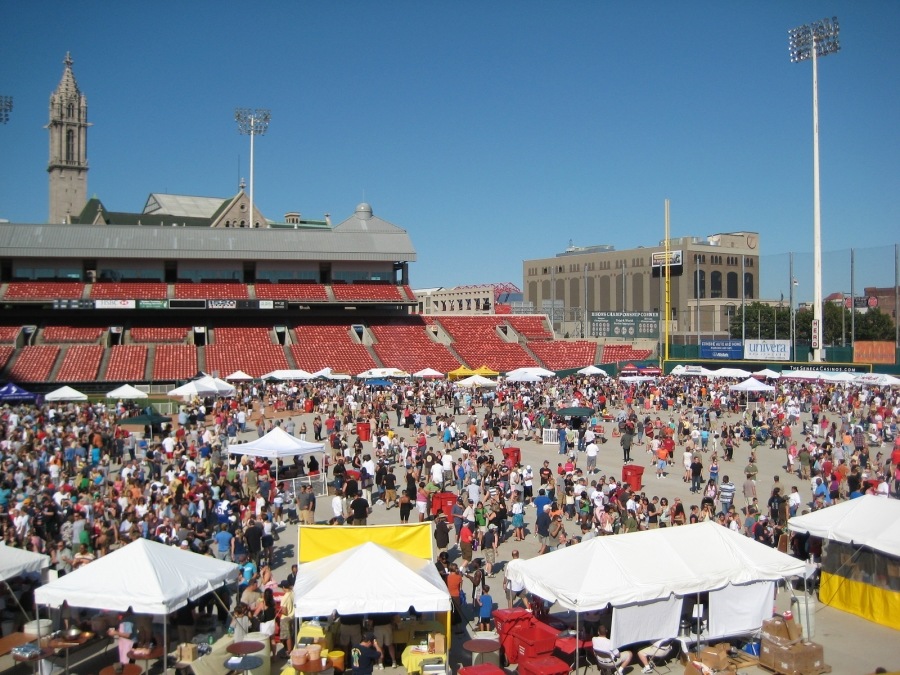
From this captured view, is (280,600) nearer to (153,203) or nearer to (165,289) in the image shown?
(165,289)

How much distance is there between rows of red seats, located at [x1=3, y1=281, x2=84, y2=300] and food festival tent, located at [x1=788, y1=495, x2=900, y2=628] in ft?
164

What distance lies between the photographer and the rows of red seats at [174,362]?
47.2 meters

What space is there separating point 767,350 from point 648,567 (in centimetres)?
4406

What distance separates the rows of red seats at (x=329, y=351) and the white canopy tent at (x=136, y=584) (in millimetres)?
39107

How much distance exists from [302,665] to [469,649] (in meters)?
2.07

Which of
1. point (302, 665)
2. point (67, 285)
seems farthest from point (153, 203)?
point (302, 665)

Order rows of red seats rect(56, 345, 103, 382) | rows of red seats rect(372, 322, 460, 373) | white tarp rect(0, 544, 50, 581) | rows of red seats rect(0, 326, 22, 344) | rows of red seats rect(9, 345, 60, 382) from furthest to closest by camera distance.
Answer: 1. rows of red seats rect(372, 322, 460, 373)
2. rows of red seats rect(0, 326, 22, 344)
3. rows of red seats rect(56, 345, 103, 382)
4. rows of red seats rect(9, 345, 60, 382)
5. white tarp rect(0, 544, 50, 581)

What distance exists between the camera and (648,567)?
11031 mm

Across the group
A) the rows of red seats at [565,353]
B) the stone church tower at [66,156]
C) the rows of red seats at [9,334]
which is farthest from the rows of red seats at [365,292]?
the stone church tower at [66,156]

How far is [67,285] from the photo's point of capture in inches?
2137

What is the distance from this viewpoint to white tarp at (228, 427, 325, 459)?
67.3ft

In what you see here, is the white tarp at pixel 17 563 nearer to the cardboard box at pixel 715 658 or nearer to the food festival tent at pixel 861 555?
the cardboard box at pixel 715 658

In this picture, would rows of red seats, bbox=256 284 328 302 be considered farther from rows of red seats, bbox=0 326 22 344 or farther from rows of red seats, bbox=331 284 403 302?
rows of red seats, bbox=0 326 22 344

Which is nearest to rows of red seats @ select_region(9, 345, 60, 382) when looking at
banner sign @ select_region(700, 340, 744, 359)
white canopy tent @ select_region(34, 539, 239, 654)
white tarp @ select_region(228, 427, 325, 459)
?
white tarp @ select_region(228, 427, 325, 459)
